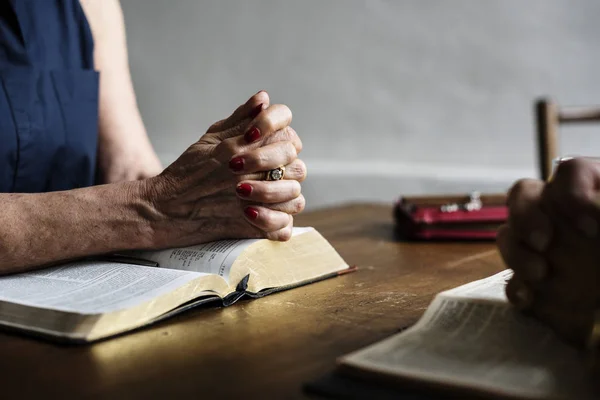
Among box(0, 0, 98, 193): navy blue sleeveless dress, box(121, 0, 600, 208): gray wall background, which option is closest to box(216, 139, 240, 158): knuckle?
box(0, 0, 98, 193): navy blue sleeveless dress

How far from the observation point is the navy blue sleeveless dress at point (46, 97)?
1285 mm

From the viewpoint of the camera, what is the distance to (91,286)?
80 centimetres

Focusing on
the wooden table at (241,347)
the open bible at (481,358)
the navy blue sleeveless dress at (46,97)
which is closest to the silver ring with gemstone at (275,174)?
the wooden table at (241,347)

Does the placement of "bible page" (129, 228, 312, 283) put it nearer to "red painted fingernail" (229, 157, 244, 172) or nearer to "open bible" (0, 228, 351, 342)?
"open bible" (0, 228, 351, 342)

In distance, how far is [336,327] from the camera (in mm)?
706

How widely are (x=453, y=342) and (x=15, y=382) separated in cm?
38

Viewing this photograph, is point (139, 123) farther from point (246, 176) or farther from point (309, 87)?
point (309, 87)

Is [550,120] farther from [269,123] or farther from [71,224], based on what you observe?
[71,224]

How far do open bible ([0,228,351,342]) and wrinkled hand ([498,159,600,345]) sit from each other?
0.36 meters

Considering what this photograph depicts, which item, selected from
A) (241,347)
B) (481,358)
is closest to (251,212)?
(241,347)

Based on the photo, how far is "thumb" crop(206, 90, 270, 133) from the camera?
980 millimetres

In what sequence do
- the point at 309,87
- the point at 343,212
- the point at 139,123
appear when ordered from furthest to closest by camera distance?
1. the point at 309,87
2. the point at 343,212
3. the point at 139,123

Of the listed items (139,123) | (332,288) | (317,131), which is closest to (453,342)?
(332,288)

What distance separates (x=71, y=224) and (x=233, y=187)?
0.23m
